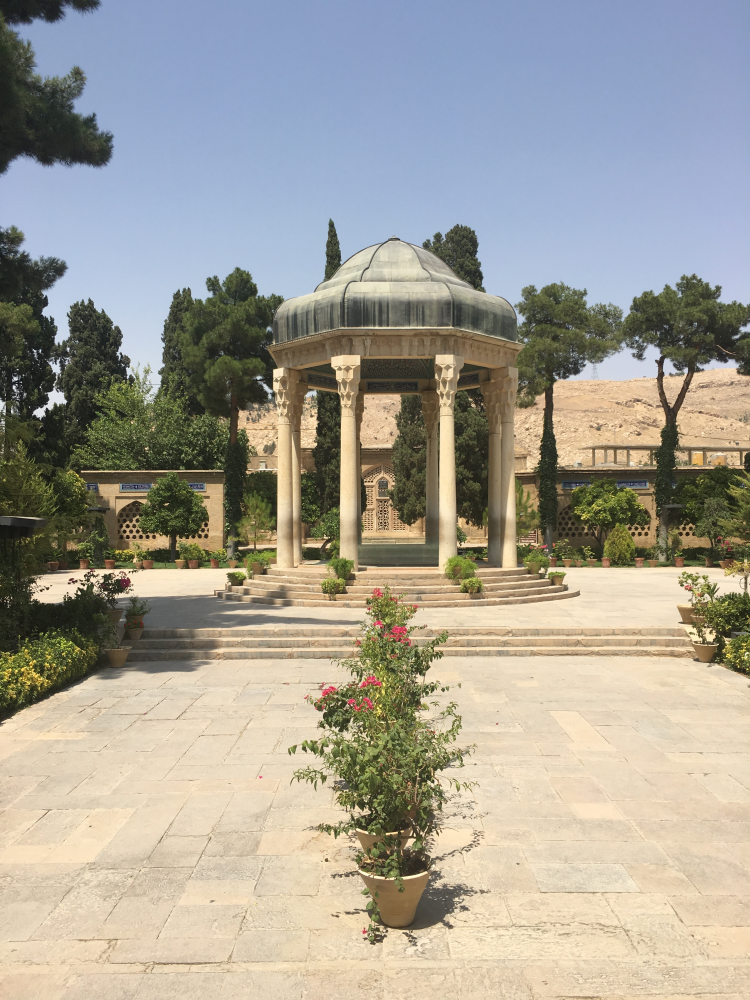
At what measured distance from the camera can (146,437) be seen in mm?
40469

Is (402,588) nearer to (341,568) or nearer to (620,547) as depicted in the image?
(341,568)

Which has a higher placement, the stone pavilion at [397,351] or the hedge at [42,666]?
the stone pavilion at [397,351]

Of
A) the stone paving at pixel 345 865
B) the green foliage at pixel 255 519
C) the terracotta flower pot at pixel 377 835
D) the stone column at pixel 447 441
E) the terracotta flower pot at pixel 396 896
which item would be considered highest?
the stone column at pixel 447 441

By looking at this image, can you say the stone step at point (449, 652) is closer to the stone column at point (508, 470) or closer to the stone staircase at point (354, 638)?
the stone staircase at point (354, 638)

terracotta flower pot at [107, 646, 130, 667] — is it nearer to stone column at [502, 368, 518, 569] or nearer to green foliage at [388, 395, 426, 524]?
stone column at [502, 368, 518, 569]

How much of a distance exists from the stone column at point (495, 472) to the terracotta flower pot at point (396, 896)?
16.5 metres

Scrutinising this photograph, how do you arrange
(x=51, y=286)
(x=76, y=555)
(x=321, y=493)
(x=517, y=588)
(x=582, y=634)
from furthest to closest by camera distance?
(x=321, y=493) < (x=76, y=555) < (x=517, y=588) < (x=51, y=286) < (x=582, y=634)

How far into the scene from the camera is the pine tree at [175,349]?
48594 millimetres

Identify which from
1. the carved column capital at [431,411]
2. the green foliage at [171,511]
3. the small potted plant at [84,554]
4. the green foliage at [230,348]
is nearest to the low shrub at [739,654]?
the carved column capital at [431,411]

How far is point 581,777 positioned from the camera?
721 cm

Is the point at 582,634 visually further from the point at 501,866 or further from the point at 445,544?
the point at 501,866

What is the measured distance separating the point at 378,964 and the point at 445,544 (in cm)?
1469

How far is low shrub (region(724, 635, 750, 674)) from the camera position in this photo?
463 inches

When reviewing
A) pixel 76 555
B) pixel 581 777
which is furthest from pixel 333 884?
pixel 76 555
